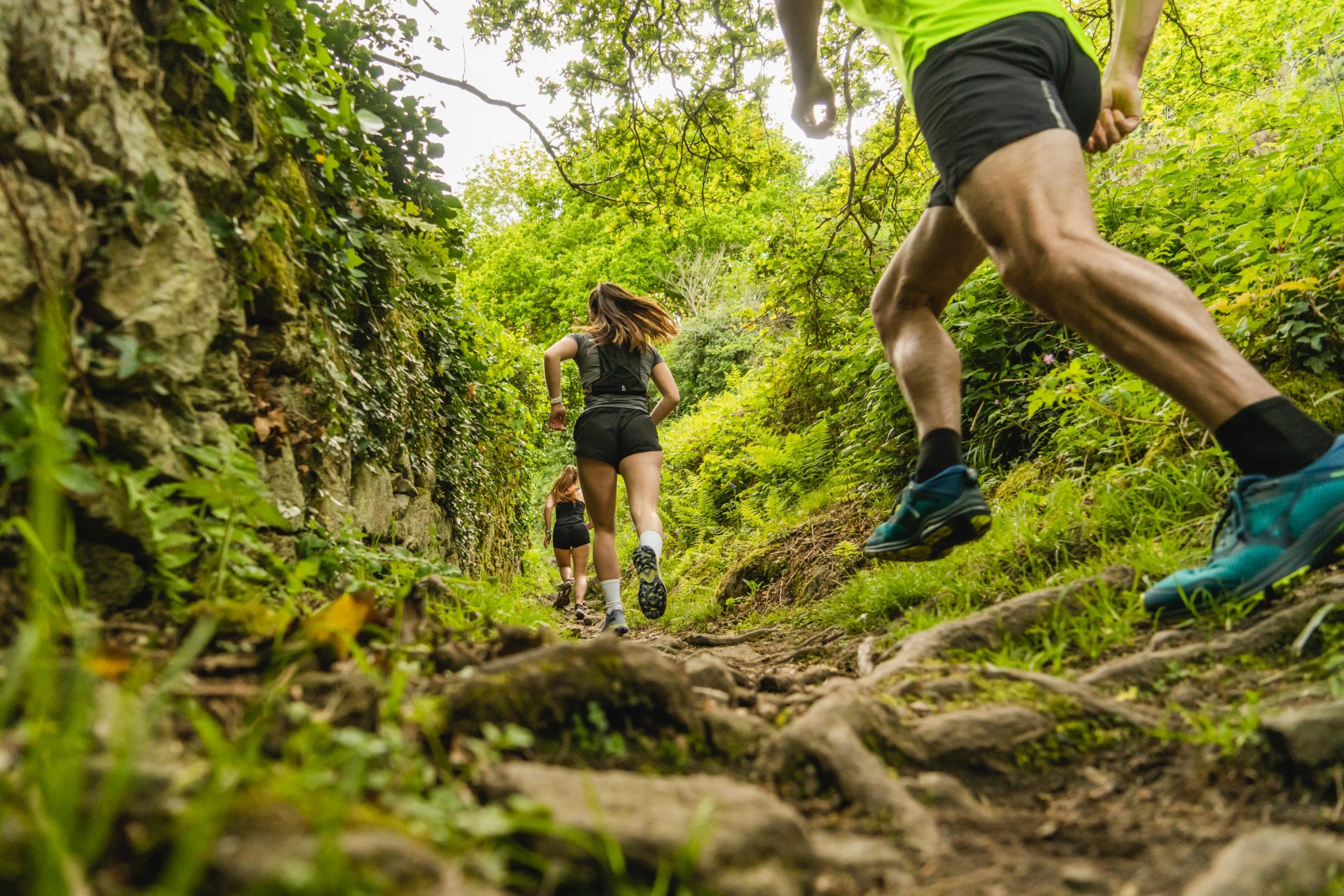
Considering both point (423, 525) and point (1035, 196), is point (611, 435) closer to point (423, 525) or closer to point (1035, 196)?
point (423, 525)

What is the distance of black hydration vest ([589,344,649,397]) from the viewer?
17.1 feet

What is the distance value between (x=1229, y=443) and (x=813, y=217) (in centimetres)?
596

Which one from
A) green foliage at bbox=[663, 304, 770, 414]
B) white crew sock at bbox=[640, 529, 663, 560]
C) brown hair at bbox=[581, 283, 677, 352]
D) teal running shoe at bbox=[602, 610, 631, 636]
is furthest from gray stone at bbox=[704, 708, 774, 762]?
green foliage at bbox=[663, 304, 770, 414]

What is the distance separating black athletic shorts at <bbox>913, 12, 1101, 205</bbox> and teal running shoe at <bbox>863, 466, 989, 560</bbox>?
83 cm

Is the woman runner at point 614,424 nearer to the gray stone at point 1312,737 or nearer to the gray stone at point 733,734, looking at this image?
the gray stone at point 733,734

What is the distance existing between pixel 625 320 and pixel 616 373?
0.40 metres

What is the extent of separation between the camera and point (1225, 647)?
5.49 feet

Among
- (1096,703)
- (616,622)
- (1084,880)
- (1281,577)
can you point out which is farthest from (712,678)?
(616,622)

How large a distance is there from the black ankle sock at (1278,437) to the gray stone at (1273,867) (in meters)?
1.00

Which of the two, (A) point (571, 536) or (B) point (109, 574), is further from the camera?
(A) point (571, 536)

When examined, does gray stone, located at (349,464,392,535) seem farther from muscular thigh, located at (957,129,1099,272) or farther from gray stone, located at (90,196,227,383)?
muscular thigh, located at (957,129,1099,272)

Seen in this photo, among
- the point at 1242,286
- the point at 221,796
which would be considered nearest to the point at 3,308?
the point at 221,796

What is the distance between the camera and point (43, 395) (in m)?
1.26

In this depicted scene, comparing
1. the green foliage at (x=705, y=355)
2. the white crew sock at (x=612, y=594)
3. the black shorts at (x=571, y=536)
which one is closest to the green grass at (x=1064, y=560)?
the white crew sock at (x=612, y=594)
